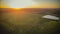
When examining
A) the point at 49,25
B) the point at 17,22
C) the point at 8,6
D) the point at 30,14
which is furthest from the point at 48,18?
the point at 8,6

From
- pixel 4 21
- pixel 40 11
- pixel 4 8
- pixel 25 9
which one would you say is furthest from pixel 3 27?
pixel 40 11

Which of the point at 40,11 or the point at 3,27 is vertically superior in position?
the point at 40,11

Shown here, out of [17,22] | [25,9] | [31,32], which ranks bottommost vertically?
[31,32]

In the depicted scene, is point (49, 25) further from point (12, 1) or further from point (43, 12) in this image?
point (12, 1)

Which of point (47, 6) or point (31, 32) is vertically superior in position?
point (47, 6)

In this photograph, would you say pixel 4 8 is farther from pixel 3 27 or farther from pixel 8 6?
pixel 3 27

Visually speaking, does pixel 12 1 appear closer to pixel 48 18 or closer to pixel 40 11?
pixel 40 11
